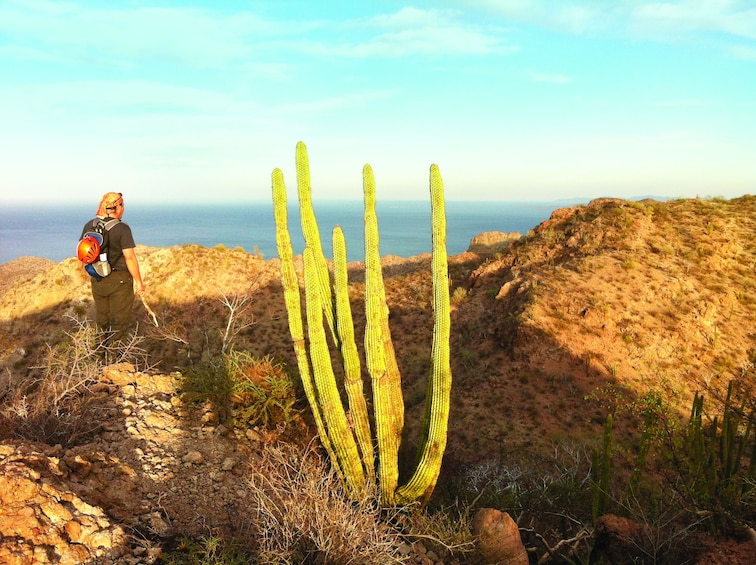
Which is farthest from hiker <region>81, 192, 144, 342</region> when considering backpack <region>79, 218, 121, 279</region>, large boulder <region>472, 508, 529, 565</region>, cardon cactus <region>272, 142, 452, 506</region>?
large boulder <region>472, 508, 529, 565</region>

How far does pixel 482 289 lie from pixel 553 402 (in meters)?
6.14

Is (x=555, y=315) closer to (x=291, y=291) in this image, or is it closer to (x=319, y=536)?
(x=291, y=291)

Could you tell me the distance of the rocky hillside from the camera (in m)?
7.78

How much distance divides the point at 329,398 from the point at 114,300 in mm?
3722

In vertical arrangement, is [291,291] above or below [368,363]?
above

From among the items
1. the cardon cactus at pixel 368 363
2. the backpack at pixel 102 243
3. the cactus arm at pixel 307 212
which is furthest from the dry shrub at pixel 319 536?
the backpack at pixel 102 243

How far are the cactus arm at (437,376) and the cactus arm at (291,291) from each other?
96cm

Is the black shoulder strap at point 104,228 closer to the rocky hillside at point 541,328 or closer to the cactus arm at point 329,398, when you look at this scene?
the rocky hillside at point 541,328

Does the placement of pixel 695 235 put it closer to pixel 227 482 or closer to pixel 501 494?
pixel 501 494

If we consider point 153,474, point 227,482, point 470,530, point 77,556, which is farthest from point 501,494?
point 77,556

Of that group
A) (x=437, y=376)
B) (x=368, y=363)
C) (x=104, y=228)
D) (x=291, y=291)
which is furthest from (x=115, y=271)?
(x=437, y=376)

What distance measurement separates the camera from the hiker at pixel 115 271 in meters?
6.05

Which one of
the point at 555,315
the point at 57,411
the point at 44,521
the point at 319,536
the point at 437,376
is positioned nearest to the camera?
the point at 44,521

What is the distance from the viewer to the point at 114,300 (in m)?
6.37
